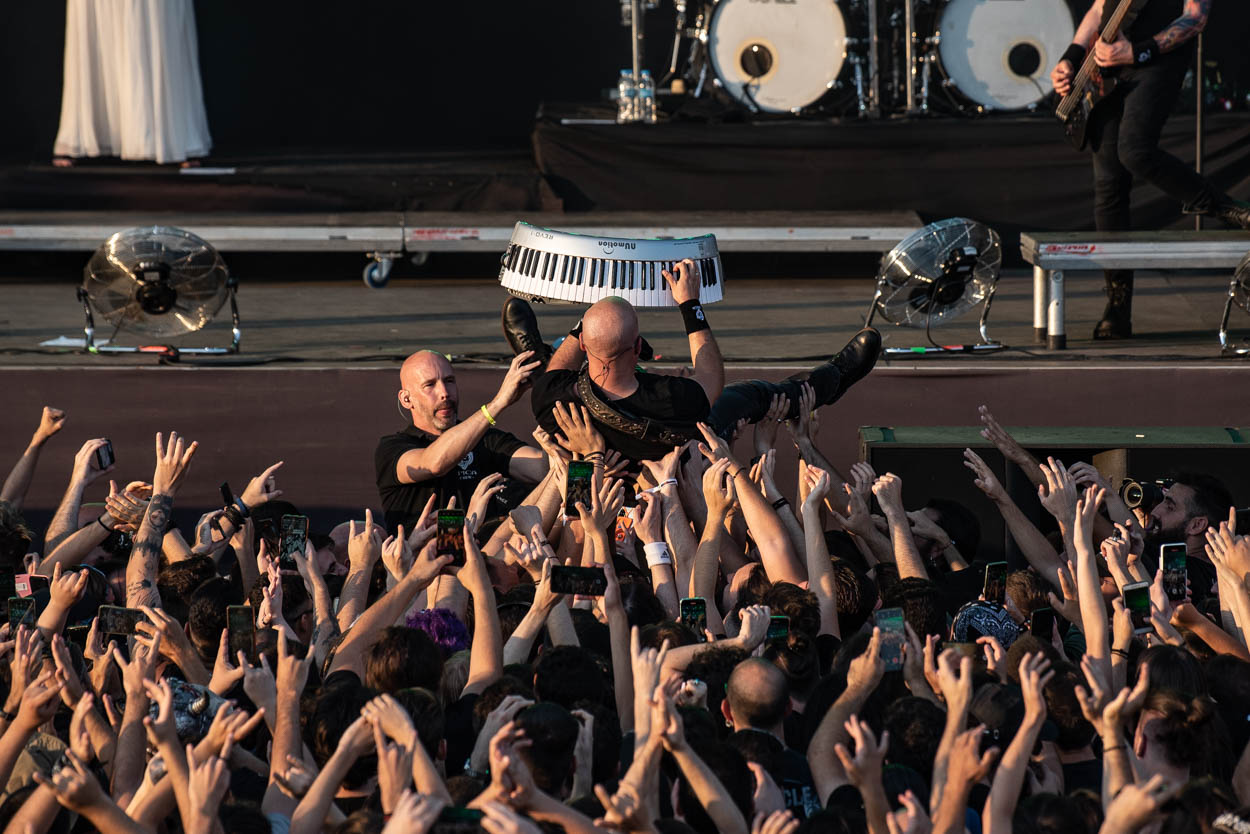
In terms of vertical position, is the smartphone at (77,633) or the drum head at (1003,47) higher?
the drum head at (1003,47)

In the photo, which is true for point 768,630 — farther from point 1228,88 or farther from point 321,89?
point 321,89

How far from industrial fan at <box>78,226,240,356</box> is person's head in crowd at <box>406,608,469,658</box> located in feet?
11.7

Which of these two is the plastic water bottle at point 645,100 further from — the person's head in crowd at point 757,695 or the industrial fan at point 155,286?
the person's head in crowd at point 757,695

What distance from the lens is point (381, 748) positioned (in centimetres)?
262

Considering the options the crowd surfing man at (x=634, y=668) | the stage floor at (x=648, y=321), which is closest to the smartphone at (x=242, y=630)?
the crowd surfing man at (x=634, y=668)

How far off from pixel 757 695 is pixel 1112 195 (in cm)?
515

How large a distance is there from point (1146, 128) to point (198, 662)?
528 centimetres

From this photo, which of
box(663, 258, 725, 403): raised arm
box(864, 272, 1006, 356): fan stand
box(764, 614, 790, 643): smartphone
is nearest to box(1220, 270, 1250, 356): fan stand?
box(864, 272, 1006, 356): fan stand

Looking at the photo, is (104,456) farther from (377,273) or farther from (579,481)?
(377,273)

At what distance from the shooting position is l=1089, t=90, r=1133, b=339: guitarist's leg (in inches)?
292

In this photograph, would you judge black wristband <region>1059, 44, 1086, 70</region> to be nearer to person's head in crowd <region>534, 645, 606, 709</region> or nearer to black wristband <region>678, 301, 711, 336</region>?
black wristband <region>678, 301, 711, 336</region>

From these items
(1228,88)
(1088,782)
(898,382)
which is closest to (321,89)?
(1228,88)

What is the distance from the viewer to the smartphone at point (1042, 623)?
3805 millimetres

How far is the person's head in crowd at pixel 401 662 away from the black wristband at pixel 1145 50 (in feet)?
16.8
